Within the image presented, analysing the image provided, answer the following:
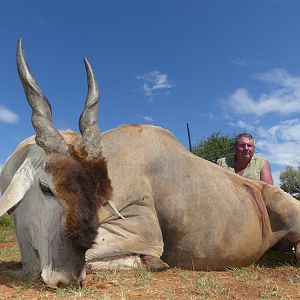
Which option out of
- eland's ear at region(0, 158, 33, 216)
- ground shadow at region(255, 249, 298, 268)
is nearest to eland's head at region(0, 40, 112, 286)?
eland's ear at region(0, 158, 33, 216)

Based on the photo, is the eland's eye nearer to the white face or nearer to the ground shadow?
the white face

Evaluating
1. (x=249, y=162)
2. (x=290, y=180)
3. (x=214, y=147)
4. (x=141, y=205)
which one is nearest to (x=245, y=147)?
(x=249, y=162)

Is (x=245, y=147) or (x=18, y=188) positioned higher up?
(x=245, y=147)

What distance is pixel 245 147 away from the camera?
7.56m

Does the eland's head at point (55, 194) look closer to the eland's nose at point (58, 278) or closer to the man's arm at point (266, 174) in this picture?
the eland's nose at point (58, 278)

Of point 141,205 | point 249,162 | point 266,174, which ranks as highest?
point 249,162

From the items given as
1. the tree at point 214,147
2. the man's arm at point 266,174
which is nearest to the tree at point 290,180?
the tree at point 214,147

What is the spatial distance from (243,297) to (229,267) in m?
1.65

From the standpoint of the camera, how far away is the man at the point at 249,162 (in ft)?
24.9

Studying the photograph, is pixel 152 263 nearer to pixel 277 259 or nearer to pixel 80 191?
pixel 80 191

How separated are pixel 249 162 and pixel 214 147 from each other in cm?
2184

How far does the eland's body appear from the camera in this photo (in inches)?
146

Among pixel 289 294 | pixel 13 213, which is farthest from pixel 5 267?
pixel 289 294

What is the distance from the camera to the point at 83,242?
11.5ft
